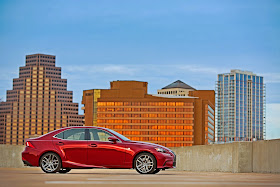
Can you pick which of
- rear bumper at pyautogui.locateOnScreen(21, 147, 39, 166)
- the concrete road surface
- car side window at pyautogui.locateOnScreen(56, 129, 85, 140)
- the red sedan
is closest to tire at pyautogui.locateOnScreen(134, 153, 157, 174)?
the red sedan

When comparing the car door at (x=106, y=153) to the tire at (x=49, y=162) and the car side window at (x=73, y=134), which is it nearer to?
the car side window at (x=73, y=134)

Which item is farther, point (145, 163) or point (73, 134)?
point (73, 134)

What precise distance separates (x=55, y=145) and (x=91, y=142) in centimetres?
98

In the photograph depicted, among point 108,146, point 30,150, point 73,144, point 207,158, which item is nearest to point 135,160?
point 108,146

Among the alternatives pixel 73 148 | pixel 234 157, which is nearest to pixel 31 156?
pixel 73 148

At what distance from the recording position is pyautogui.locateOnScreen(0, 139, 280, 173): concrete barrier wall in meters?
16.5

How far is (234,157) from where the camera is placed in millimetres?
18188

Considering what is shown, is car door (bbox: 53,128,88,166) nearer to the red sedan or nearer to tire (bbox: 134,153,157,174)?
the red sedan

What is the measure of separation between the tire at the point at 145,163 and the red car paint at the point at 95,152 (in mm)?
95

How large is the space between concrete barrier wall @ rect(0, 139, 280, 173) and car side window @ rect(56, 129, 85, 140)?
559cm

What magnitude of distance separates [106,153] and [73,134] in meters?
1.15

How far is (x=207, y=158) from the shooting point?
20969 millimetres

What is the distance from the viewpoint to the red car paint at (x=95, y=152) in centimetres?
1455

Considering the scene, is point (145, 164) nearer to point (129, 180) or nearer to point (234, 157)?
point (129, 180)
